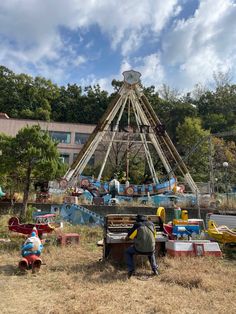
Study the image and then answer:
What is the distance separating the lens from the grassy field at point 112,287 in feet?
16.6

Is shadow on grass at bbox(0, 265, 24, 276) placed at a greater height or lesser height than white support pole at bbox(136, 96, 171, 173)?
lesser

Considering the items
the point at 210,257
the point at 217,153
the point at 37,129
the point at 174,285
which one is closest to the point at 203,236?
the point at 210,257

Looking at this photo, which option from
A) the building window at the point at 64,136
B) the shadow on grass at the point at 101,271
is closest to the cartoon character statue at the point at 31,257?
the shadow on grass at the point at 101,271

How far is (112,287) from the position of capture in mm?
6059

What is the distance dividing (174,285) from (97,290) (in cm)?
149

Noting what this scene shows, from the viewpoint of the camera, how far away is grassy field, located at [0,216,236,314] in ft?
16.6

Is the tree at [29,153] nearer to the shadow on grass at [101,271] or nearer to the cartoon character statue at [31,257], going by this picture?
the cartoon character statue at [31,257]

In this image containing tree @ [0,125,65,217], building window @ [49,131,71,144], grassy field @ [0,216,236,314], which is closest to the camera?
grassy field @ [0,216,236,314]

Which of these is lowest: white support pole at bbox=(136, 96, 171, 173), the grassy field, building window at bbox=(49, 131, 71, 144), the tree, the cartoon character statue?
the grassy field

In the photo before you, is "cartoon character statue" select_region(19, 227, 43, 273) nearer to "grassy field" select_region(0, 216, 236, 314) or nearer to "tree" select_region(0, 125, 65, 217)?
"grassy field" select_region(0, 216, 236, 314)

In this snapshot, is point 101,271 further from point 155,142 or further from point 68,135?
point 68,135

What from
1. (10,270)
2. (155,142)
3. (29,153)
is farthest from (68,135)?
(10,270)

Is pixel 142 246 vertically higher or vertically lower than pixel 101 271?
higher

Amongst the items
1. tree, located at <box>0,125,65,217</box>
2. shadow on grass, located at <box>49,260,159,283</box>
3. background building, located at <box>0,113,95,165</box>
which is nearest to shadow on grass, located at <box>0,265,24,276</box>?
shadow on grass, located at <box>49,260,159,283</box>
